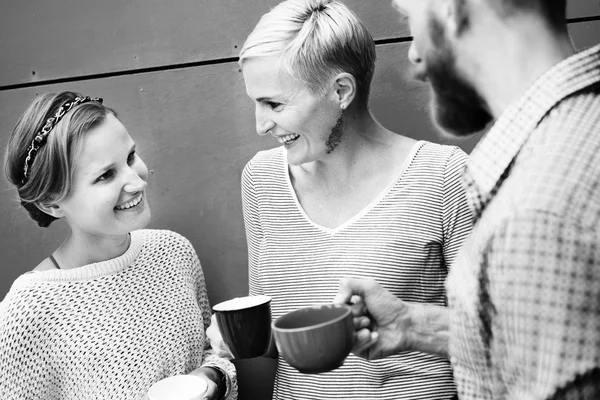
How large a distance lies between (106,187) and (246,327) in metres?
0.69

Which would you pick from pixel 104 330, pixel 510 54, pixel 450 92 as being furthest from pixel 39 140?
pixel 510 54

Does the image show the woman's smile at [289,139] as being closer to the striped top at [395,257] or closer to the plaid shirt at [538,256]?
the striped top at [395,257]

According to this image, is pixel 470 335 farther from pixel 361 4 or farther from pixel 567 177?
pixel 361 4

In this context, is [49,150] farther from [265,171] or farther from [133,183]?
[265,171]

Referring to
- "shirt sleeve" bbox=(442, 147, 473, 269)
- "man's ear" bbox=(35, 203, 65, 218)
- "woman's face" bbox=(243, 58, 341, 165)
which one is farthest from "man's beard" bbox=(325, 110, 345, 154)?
"man's ear" bbox=(35, 203, 65, 218)

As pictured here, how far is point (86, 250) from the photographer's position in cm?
207

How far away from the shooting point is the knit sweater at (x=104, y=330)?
189 centimetres

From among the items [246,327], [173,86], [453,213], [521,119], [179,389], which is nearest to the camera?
[521,119]

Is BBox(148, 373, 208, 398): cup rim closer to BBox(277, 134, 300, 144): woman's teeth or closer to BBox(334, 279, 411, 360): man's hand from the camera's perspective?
BBox(334, 279, 411, 360): man's hand

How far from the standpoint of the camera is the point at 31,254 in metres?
2.61

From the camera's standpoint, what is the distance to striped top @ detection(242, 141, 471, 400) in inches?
70.2

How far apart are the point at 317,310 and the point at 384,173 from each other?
2.34 ft

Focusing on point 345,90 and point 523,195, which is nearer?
point 523,195

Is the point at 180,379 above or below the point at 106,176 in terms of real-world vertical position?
below
